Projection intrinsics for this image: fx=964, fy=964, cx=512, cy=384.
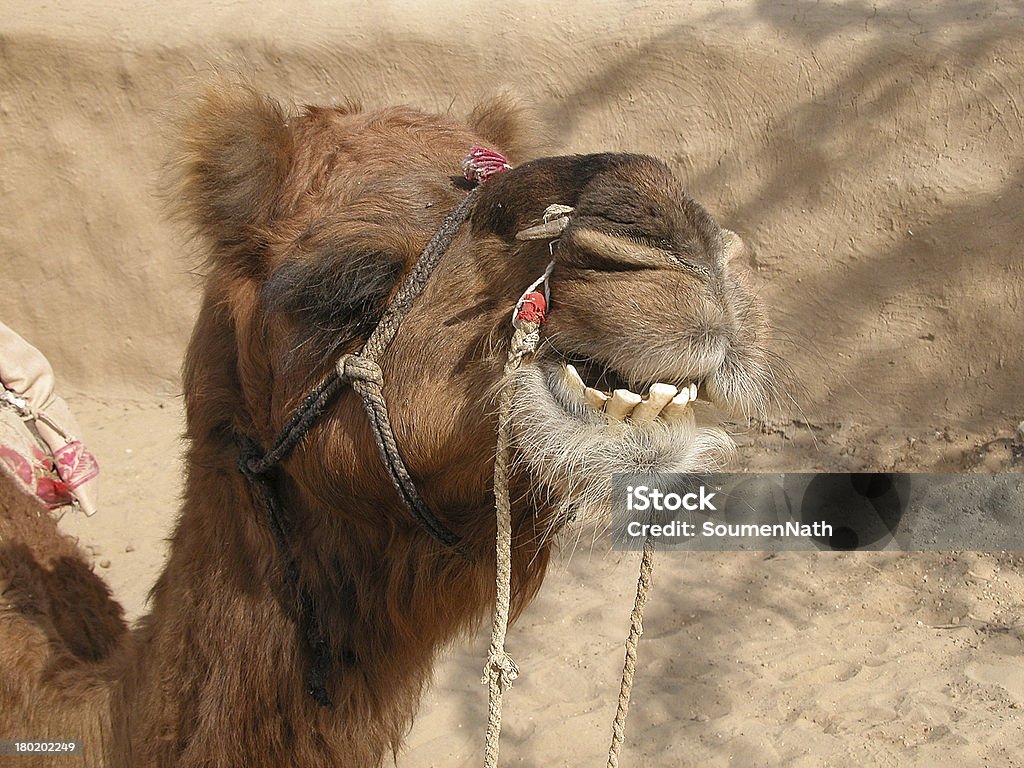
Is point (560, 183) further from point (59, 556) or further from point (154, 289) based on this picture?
point (154, 289)

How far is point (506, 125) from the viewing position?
7.80ft

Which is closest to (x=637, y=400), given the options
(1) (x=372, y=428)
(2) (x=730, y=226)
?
(1) (x=372, y=428)

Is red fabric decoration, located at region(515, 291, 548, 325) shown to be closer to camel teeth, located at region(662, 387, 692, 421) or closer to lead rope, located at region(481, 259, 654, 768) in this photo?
lead rope, located at region(481, 259, 654, 768)

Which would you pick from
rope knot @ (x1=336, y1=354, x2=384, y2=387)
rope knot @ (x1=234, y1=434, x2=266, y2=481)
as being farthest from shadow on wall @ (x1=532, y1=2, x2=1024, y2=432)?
rope knot @ (x1=336, y1=354, x2=384, y2=387)

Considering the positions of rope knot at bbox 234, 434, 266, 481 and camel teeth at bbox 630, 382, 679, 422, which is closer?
camel teeth at bbox 630, 382, 679, 422

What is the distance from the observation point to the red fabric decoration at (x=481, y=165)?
1.83 metres

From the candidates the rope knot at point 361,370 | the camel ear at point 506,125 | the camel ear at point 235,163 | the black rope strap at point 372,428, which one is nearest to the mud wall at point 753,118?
→ the camel ear at point 506,125

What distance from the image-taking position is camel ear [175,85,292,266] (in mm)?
1956

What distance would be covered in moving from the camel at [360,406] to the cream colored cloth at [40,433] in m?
0.64

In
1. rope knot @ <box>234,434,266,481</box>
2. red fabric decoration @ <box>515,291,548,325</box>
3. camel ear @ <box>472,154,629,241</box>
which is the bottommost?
rope knot @ <box>234,434,266,481</box>

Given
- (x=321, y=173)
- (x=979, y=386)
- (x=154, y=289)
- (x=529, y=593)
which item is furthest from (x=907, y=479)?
(x=154, y=289)

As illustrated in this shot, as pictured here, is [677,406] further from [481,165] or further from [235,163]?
[235,163]

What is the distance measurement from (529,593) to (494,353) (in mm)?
588

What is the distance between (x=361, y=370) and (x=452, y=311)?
191 millimetres
